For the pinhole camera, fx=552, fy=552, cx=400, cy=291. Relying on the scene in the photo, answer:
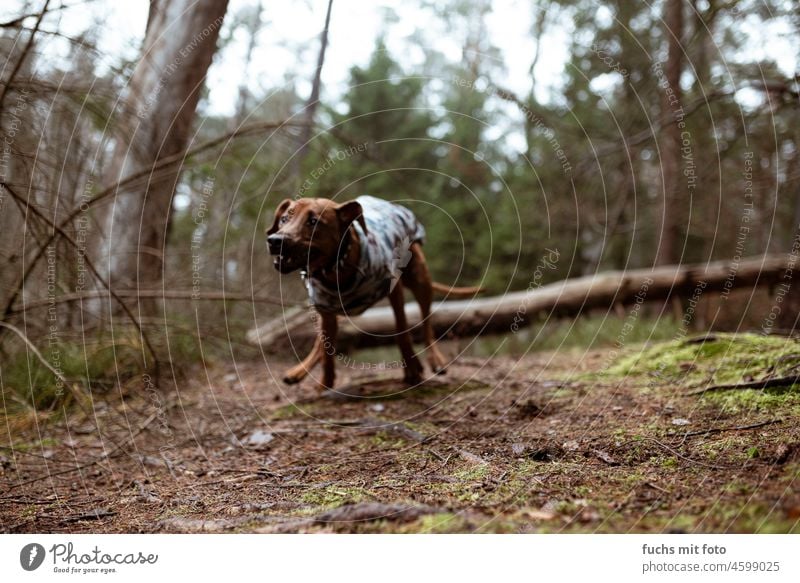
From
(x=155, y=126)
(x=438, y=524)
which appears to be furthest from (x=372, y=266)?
(x=155, y=126)

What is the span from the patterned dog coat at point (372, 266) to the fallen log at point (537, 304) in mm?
2489

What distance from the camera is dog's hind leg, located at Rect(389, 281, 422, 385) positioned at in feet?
13.8

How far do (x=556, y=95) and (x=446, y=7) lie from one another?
5.30 meters

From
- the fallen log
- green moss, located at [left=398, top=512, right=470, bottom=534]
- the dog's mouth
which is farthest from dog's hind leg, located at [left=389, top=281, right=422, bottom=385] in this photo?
green moss, located at [left=398, top=512, right=470, bottom=534]

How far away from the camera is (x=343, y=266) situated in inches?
139

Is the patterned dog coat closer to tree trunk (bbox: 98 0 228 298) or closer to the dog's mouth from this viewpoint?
the dog's mouth

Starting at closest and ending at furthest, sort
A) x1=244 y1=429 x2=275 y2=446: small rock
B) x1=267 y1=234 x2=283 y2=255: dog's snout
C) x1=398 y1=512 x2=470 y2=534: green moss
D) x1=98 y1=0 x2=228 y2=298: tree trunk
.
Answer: x1=398 y1=512 x2=470 y2=534: green moss → x1=267 y1=234 x2=283 y2=255: dog's snout → x1=244 y1=429 x2=275 y2=446: small rock → x1=98 y1=0 x2=228 y2=298: tree trunk

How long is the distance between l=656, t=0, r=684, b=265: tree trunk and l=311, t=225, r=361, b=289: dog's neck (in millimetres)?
5008

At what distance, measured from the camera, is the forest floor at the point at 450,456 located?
209 cm

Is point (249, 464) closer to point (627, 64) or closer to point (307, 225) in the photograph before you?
point (307, 225)

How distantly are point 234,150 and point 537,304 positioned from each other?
14.6ft
